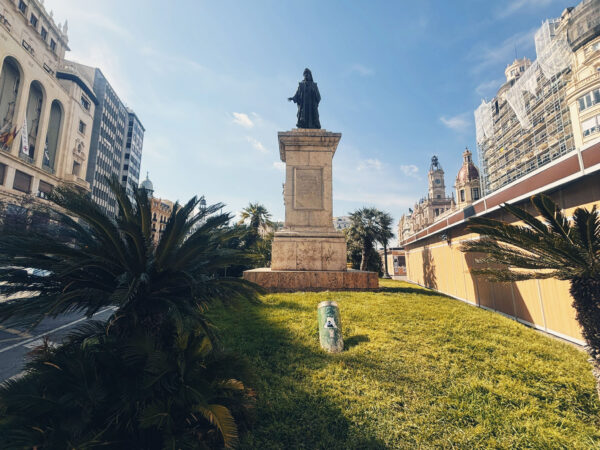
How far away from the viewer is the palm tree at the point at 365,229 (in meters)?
26.7

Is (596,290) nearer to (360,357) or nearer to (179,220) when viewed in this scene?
(360,357)

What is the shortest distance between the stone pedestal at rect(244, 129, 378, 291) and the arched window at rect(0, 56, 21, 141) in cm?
3917

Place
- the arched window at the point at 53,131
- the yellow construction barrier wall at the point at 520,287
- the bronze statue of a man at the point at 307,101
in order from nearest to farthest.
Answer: the yellow construction barrier wall at the point at 520,287 → the bronze statue of a man at the point at 307,101 → the arched window at the point at 53,131

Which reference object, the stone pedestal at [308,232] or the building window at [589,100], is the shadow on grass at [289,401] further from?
the building window at [589,100]

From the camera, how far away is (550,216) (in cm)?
441

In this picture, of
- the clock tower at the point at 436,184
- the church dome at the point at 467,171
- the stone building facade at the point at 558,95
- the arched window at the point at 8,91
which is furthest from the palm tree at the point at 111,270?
the clock tower at the point at 436,184

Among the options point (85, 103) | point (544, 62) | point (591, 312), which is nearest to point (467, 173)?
point (544, 62)

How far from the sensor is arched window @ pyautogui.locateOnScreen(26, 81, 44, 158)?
36.2 metres

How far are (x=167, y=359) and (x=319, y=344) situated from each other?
3626mm

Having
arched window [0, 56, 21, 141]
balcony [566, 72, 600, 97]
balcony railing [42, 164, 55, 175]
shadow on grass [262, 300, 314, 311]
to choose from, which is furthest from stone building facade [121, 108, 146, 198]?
balcony [566, 72, 600, 97]

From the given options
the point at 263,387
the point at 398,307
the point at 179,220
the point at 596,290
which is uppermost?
the point at 179,220

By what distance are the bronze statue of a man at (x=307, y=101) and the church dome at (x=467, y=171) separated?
218ft

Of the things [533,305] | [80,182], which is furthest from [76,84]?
[533,305]

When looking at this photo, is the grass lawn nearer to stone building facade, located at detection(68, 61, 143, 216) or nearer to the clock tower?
stone building facade, located at detection(68, 61, 143, 216)
